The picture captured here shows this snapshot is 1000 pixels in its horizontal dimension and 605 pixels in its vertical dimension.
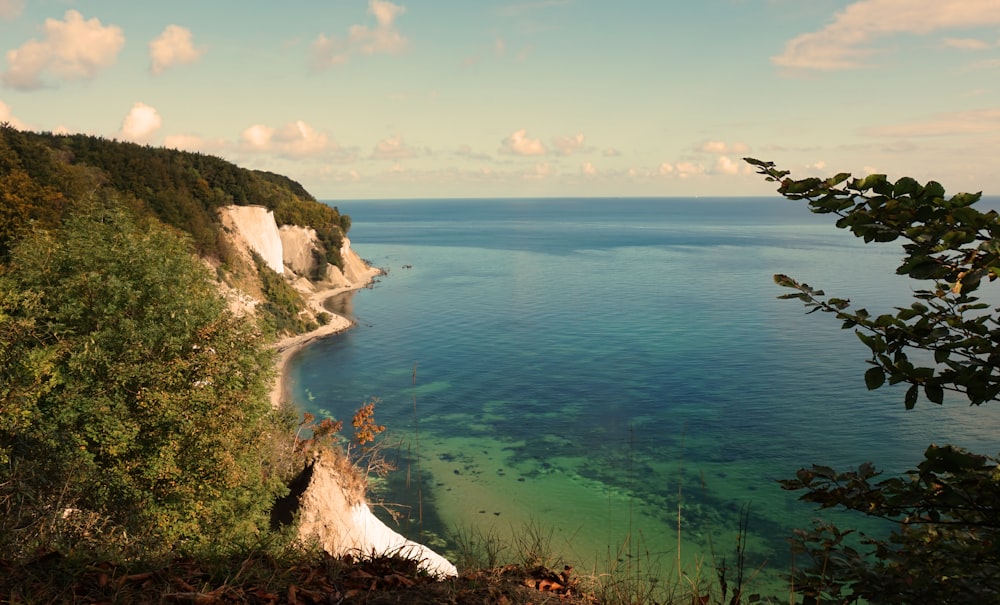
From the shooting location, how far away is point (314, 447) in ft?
87.9

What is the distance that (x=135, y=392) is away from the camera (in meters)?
18.8

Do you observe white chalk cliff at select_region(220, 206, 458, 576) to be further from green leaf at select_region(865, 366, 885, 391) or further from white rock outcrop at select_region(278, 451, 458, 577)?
green leaf at select_region(865, 366, 885, 391)

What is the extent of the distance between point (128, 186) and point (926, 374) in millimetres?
73383

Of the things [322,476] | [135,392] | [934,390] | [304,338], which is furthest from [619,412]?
[934,390]

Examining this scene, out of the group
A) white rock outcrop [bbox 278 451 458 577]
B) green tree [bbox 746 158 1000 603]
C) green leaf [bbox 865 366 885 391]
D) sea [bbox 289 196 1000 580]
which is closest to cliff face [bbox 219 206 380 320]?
sea [bbox 289 196 1000 580]

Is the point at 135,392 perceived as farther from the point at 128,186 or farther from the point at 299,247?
the point at 299,247

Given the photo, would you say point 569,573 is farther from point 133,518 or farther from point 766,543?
point 766,543

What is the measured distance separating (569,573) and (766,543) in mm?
32878

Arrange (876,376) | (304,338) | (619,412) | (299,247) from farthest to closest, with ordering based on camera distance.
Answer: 1. (299,247)
2. (304,338)
3. (619,412)
4. (876,376)

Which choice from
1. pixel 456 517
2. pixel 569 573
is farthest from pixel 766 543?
pixel 569 573

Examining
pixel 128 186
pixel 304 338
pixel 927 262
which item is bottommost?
pixel 304 338

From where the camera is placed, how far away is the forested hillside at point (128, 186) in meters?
38.8

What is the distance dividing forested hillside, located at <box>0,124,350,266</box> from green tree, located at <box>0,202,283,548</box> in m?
7.70

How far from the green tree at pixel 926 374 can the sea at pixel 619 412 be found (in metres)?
2.90
